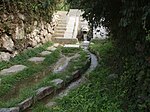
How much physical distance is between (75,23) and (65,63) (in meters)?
6.62

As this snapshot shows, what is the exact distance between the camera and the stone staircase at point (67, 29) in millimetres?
12930

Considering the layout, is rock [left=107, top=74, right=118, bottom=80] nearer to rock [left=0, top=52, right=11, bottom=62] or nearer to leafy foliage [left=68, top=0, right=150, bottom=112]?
leafy foliage [left=68, top=0, right=150, bottom=112]

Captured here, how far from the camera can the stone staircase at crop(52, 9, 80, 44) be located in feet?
42.4

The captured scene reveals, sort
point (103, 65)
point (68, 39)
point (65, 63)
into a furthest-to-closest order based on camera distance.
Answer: point (68, 39), point (65, 63), point (103, 65)

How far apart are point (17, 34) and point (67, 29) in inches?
199

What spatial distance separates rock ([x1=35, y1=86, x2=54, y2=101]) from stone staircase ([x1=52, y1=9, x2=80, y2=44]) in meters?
6.65

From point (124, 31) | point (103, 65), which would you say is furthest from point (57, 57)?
point (124, 31)

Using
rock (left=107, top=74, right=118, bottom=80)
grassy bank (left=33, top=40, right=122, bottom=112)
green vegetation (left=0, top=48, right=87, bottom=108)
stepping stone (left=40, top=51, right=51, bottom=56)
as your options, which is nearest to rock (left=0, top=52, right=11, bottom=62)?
green vegetation (left=0, top=48, right=87, bottom=108)

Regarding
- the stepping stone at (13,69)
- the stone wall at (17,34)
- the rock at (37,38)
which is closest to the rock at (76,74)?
the stepping stone at (13,69)

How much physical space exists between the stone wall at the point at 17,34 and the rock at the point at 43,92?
105 inches

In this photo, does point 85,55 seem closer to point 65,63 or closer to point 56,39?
point 65,63

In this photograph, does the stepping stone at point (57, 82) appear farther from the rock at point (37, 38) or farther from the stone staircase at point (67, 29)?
the stone staircase at point (67, 29)

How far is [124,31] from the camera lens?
18.5 ft

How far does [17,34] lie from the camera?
372 inches
